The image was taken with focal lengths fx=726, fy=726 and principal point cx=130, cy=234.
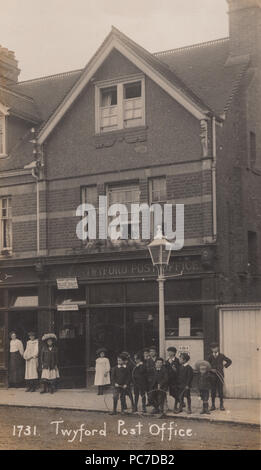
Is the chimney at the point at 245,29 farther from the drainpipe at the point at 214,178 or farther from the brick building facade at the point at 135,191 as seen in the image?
the drainpipe at the point at 214,178

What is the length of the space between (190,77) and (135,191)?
4481 mm

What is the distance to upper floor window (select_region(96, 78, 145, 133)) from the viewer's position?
70.8 ft

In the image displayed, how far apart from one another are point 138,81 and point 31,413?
33.6ft

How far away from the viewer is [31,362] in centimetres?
2138

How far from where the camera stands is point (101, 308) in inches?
850

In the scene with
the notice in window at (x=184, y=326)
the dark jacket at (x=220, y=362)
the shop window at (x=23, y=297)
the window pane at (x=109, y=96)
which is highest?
the window pane at (x=109, y=96)

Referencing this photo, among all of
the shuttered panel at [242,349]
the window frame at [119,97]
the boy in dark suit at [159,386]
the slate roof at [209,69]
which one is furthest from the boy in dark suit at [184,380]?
the slate roof at [209,69]

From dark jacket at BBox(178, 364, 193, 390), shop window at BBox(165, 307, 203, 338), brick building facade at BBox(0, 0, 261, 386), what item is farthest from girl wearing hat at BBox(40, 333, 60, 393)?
dark jacket at BBox(178, 364, 193, 390)

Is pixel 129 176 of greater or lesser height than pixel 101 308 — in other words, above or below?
above

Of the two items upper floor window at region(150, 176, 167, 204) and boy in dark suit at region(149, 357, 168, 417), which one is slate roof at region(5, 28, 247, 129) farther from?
boy in dark suit at region(149, 357, 168, 417)

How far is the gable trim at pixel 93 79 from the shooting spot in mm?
20359

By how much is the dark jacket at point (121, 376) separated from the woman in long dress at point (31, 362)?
5.28 meters
